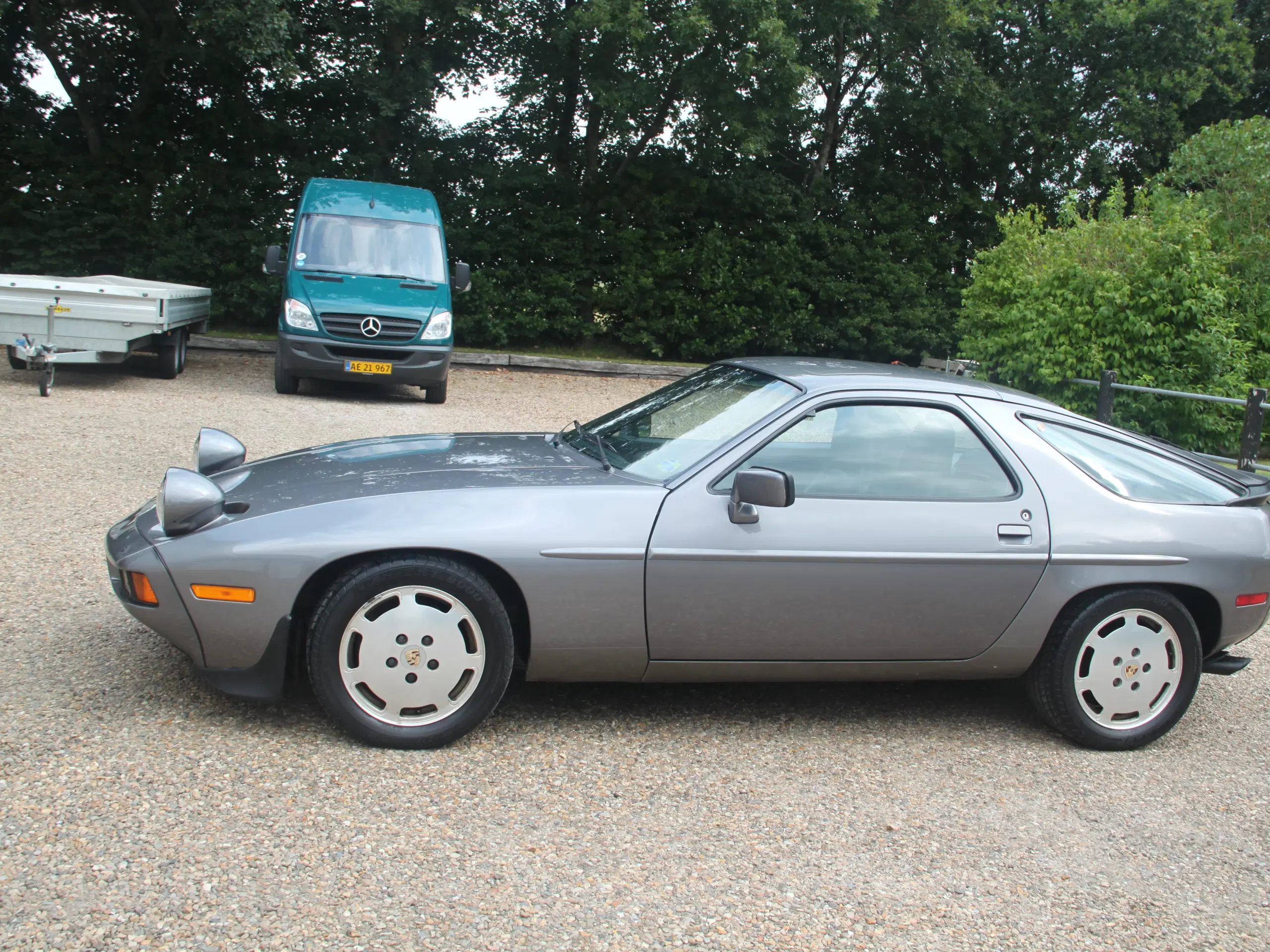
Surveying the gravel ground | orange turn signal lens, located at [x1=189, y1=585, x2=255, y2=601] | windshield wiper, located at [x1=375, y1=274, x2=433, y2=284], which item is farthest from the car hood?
windshield wiper, located at [x1=375, y1=274, x2=433, y2=284]

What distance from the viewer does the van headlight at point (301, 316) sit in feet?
40.2

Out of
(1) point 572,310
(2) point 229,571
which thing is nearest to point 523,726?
(2) point 229,571

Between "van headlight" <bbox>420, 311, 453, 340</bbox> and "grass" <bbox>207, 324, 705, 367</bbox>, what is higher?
"van headlight" <bbox>420, 311, 453, 340</bbox>

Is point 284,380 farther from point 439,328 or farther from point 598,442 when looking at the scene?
point 598,442

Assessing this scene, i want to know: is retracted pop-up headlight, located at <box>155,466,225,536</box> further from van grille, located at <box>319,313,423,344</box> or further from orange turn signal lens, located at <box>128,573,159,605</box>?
van grille, located at <box>319,313,423,344</box>

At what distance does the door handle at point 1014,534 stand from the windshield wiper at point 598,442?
4.72 feet

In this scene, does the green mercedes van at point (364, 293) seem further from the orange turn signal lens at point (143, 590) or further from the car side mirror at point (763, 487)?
the car side mirror at point (763, 487)

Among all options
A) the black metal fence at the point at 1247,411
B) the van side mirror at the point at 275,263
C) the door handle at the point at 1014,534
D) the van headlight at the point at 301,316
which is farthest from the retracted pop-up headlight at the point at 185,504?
the van side mirror at the point at 275,263

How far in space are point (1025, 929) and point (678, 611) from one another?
1.44 meters

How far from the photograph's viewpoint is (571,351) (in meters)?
19.3

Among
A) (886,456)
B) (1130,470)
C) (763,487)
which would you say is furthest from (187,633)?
(1130,470)

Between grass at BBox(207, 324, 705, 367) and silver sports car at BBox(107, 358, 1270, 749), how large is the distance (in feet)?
45.0

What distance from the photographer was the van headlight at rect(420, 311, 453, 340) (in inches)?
495

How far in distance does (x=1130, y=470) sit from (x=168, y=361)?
11.6 m
